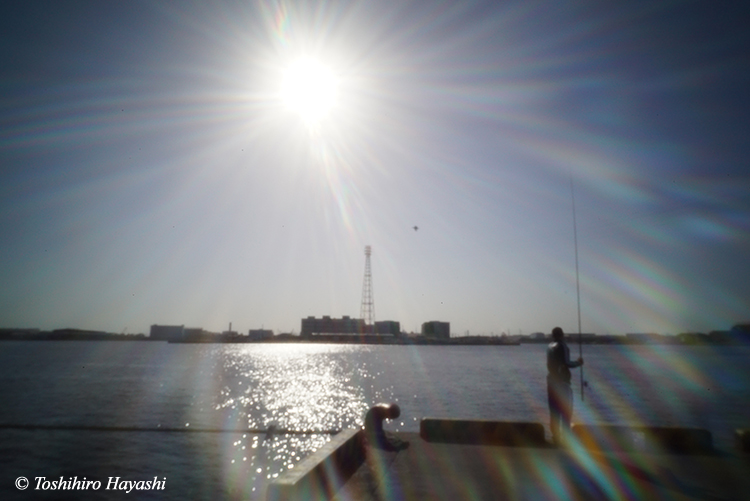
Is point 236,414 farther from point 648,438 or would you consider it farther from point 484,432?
point 648,438

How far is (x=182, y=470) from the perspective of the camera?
47.6ft

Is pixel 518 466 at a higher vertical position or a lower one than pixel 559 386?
lower

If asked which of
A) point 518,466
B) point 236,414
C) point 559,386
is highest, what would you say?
point 559,386

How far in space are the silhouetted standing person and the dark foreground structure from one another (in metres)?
0.29

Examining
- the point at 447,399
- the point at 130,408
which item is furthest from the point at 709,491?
the point at 130,408

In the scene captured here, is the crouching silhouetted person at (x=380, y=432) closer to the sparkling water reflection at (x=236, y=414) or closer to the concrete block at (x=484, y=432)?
the concrete block at (x=484, y=432)

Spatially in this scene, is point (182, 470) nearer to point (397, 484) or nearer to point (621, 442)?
point (397, 484)

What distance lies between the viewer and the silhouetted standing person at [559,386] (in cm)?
798

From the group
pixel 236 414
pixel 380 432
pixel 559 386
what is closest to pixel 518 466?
pixel 559 386

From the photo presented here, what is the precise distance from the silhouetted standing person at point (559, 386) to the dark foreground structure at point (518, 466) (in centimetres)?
29

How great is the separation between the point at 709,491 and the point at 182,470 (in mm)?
13358

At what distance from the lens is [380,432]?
29.0 ft

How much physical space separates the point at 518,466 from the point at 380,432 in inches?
110

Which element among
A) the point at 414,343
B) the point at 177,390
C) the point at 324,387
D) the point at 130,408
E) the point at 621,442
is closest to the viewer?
the point at 621,442
